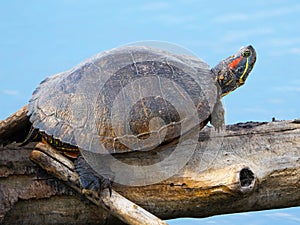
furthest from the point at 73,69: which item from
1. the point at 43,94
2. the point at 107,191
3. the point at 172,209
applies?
the point at 172,209

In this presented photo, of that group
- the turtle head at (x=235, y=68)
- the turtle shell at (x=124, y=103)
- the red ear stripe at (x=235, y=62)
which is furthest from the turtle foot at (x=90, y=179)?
the red ear stripe at (x=235, y=62)

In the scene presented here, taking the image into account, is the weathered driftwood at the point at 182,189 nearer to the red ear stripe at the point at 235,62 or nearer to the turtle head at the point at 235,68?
the turtle head at the point at 235,68

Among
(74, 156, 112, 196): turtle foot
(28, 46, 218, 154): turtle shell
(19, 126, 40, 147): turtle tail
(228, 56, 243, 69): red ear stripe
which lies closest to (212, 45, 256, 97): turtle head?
(228, 56, 243, 69): red ear stripe

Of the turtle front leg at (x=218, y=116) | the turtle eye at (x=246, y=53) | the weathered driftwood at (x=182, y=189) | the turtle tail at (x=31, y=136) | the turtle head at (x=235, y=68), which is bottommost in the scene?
the weathered driftwood at (x=182, y=189)

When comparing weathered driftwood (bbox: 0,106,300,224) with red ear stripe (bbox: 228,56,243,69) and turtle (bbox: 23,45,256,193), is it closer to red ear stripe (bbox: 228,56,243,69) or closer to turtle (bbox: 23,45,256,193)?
turtle (bbox: 23,45,256,193)

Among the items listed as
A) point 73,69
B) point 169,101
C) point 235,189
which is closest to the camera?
point 235,189

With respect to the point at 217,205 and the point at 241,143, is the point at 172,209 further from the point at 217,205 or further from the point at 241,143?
the point at 241,143

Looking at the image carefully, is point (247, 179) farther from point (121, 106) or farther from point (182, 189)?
point (121, 106)

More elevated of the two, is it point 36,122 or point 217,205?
point 36,122
